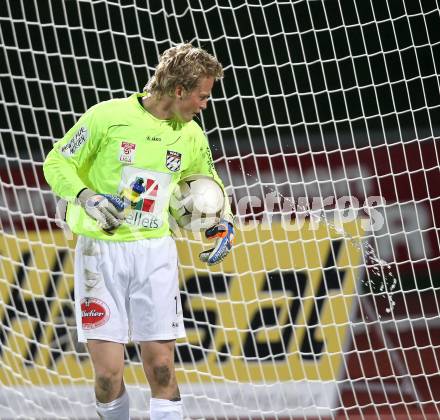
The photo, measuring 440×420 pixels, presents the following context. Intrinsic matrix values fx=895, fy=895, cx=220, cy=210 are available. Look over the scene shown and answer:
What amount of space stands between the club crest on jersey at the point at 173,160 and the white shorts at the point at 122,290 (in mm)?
244

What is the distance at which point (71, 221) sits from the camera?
9.53 feet

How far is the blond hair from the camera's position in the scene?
2.80 meters

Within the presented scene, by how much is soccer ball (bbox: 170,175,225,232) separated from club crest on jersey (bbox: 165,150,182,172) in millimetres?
96

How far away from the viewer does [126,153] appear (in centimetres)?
284

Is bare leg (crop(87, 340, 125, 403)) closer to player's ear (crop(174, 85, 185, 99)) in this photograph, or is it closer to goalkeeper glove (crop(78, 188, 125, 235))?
goalkeeper glove (crop(78, 188, 125, 235))

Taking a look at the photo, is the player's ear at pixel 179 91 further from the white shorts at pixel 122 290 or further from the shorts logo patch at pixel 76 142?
the white shorts at pixel 122 290

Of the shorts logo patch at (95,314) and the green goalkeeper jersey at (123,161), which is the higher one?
the green goalkeeper jersey at (123,161)

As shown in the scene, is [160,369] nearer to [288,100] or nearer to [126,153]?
[126,153]

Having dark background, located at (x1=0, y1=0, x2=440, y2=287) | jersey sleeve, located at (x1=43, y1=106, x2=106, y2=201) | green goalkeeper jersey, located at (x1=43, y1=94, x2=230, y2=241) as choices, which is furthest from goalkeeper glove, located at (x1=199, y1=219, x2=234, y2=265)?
dark background, located at (x1=0, y1=0, x2=440, y2=287)

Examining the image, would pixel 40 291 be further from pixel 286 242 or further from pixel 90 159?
pixel 90 159

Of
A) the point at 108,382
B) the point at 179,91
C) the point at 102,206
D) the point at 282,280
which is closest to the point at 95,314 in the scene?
the point at 108,382

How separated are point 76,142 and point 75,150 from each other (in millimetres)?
26

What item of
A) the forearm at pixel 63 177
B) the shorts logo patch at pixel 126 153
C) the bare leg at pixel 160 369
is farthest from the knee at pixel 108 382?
the shorts logo patch at pixel 126 153

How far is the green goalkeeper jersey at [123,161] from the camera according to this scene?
9.33ft
